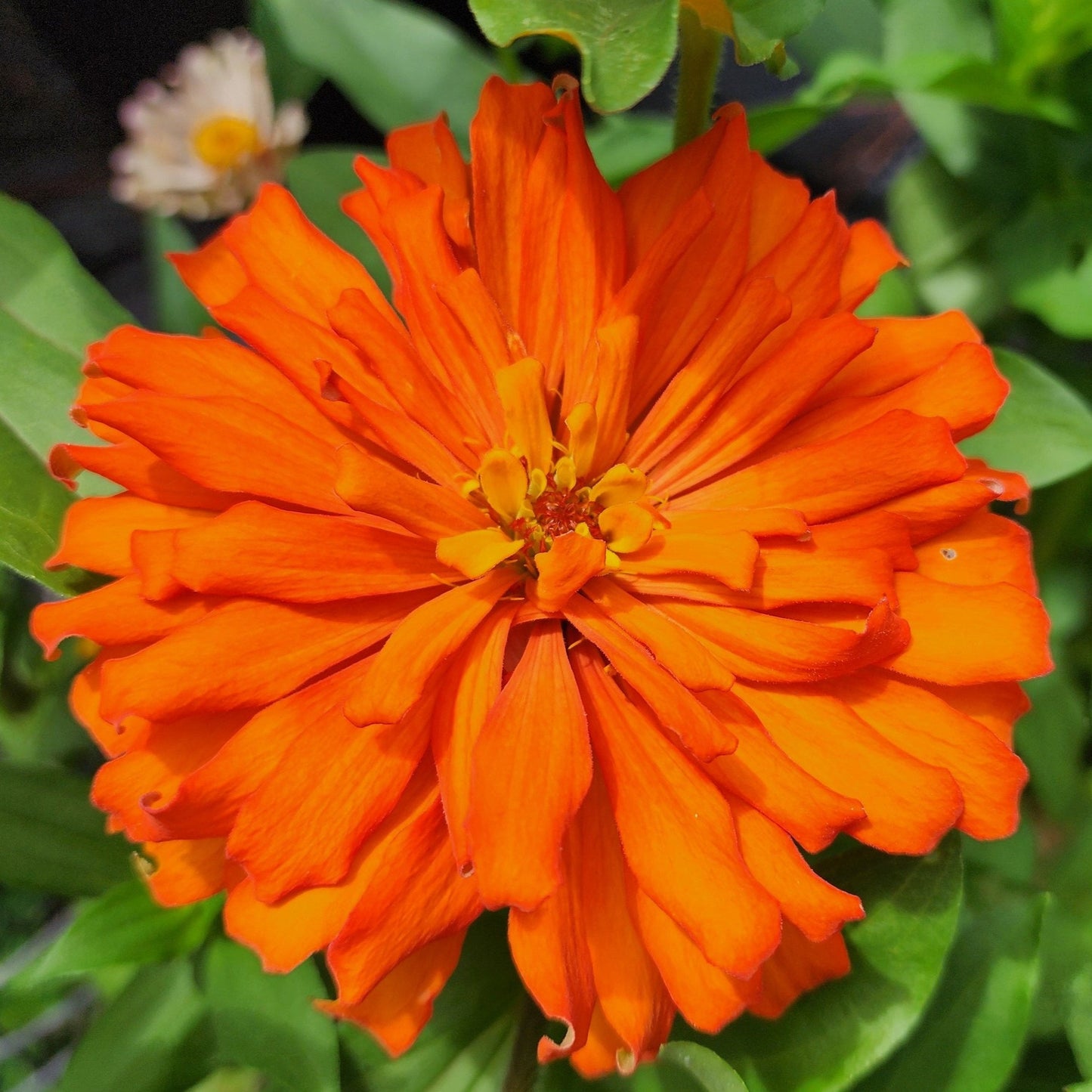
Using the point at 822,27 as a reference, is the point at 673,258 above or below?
above

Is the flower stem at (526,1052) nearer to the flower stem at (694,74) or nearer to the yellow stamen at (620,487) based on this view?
the yellow stamen at (620,487)

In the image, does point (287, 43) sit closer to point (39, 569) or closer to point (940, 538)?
point (39, 569)

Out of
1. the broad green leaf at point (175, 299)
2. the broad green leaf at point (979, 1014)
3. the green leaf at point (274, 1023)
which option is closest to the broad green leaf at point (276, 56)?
the broad green leaf at point (175, 299)

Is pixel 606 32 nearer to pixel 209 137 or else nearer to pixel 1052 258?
pixel 1052 258

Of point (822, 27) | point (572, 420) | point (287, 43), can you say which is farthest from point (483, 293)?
point (822, 27)

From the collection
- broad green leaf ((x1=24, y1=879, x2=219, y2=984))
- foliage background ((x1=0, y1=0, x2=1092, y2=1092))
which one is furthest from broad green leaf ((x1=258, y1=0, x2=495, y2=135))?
broad green leaf ((x1=24, y1=879, x2=219, y2=984))

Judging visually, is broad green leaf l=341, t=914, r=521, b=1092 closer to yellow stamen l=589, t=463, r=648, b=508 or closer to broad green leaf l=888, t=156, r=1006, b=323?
yellow stamen l=589, t=463, r=648, b=508

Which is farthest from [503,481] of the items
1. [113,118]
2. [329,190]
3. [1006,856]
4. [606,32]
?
[113,118]
